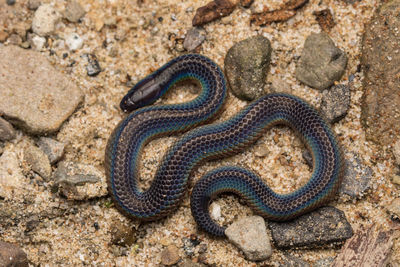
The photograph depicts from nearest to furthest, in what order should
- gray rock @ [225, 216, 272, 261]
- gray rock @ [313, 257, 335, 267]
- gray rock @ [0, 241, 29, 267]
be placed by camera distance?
1. gray rock @ [0, 241, 29, 267]
2. gray rock @ [225, 216, 272, 261]
3. gray rock @ [313, 257, 335, 267]

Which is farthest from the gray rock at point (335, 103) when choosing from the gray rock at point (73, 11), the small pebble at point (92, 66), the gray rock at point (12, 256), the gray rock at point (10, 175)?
the gray rock at point (12, 256)

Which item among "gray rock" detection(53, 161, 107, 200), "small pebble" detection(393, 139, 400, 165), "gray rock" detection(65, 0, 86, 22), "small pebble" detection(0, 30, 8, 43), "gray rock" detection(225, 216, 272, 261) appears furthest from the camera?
"gray rock" detection(65, 0, 86, 22)

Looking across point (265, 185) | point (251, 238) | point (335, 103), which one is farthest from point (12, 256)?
point (335, 103)

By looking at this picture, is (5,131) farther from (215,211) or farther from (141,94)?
(215,211)

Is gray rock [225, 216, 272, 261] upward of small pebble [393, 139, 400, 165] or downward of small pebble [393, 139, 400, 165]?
downward

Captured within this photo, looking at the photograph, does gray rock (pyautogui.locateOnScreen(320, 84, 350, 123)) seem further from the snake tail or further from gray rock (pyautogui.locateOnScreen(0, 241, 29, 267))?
gray rock (pyautogui.locateOnScreen(0, 241, 29, 267))

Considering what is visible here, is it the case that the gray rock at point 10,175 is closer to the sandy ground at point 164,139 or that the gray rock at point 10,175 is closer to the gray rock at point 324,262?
the sandy ground at point 164,139

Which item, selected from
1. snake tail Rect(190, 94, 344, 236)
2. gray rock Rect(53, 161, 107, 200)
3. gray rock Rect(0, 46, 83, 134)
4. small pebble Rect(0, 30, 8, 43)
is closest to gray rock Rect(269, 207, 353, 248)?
snake tail Rect(190, 94, 344, 236)
